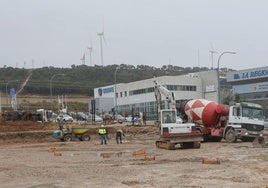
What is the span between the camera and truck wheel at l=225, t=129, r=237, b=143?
107 feet

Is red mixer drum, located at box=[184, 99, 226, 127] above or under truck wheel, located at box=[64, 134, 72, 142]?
above

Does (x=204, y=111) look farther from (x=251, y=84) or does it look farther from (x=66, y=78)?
(x=66, y=78)

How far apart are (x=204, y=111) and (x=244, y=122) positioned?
3356 millimetres

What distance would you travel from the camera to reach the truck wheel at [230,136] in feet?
107

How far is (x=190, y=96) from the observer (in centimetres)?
9406

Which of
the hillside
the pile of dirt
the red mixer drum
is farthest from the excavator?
the hillside

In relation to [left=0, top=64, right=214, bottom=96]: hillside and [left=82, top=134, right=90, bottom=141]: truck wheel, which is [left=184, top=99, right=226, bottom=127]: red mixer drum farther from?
[left=0, top=64, right=214, bottom=96]: hillside

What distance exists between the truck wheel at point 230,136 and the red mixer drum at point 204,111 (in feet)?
5.83

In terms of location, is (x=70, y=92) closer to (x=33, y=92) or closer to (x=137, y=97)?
(x=33, y=92)

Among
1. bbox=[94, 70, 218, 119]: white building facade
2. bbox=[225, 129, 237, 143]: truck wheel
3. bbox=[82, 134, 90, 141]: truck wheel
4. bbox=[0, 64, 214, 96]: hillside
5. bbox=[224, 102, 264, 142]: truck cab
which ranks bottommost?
bbox=[82, 134, 90, 141]: truck wheel

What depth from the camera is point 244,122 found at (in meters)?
32.5

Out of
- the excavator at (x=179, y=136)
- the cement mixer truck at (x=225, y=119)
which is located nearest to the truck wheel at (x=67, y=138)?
the cement mixer truck at (x=225, y=119)

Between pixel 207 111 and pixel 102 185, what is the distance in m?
21.8

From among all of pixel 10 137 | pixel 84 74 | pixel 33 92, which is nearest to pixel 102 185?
pixel 10 137
